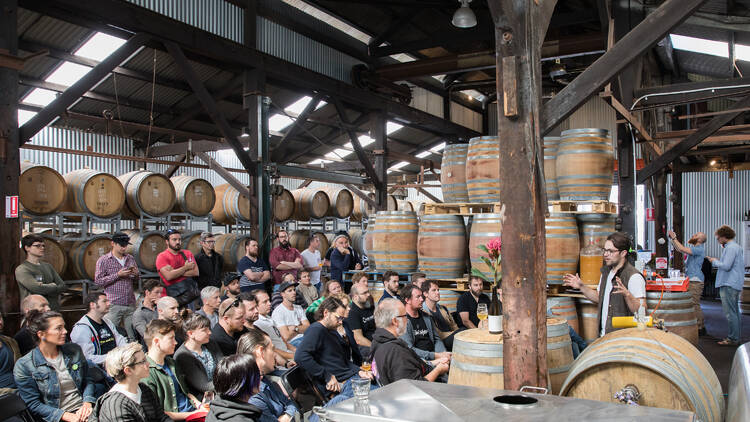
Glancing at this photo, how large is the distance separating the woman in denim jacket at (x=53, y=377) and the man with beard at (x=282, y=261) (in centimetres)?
512

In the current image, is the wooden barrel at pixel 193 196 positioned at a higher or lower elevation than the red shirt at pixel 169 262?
higher

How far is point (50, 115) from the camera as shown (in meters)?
6.92

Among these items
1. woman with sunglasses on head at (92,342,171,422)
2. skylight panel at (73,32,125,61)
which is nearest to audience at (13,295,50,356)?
woman with sunglasses on head at (92,342,171,422)

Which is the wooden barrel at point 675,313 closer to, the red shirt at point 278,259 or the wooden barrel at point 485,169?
the wooden barrel at point 485,169

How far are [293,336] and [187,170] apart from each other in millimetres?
10994

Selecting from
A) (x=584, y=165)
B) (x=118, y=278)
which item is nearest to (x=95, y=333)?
(x=118, y=278)

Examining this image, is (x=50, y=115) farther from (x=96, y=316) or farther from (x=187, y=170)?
(x=187, y=170)

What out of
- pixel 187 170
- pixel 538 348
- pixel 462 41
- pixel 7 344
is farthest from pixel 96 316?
pixel 187 170

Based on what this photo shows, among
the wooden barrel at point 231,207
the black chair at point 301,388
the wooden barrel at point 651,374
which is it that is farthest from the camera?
the wooden barrel at point 231,207

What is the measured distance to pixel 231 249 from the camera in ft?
35.7

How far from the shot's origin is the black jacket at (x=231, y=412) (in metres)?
3.06

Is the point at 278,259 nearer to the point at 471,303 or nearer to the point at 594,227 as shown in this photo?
the point at 471,303

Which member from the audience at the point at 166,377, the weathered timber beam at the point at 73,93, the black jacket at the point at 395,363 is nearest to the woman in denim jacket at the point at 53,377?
the audience at the point at 166,377

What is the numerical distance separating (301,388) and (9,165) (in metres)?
4.33
